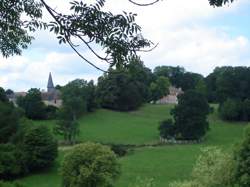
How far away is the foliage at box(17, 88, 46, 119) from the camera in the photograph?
86438mm

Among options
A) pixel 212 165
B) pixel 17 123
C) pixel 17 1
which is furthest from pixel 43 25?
pixel 17 123

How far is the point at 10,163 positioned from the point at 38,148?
4106 millimetres

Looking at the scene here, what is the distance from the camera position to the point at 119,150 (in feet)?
210

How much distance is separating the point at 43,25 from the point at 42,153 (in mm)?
47899

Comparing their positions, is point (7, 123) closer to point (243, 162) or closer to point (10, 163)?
point (10, 163)

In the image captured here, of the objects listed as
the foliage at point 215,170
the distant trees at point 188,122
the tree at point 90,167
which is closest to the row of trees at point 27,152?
the tree at point 90,167

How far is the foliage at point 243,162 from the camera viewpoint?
29.0 meters

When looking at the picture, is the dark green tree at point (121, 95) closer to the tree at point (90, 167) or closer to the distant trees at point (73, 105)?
the distant trees at point (73, 105)

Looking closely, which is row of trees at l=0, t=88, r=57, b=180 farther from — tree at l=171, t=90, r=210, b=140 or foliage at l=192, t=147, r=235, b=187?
foliage at l=192, t=147, r=235, b=187

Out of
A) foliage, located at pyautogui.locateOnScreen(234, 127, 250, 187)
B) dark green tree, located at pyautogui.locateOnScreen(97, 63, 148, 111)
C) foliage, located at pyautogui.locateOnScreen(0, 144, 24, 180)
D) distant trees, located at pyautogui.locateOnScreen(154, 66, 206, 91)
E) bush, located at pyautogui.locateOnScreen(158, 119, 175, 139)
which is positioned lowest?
foliage, located at pyautogui.locateOnScreen(0, 144, 24, 180)

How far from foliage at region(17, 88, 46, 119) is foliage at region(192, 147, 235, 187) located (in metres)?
57.5

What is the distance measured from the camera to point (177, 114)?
249 feet

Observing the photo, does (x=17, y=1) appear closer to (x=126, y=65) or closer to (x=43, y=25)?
(x=43, y=25)

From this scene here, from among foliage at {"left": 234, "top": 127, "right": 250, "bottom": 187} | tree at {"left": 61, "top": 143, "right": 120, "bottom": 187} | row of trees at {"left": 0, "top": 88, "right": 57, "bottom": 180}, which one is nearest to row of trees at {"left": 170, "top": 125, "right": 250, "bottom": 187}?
foliage at {"left": 234, "top": 127, "right": 250, "bottom": 187}
